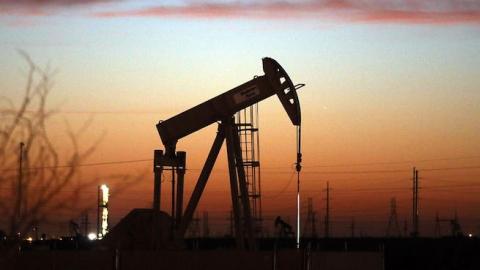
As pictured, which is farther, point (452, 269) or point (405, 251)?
point (405, 251)

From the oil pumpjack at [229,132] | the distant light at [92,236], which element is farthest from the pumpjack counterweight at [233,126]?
the distant light at [92,236]

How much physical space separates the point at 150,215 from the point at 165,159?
2753 millimetres

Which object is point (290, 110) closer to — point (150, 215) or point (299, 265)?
point (150, 215)

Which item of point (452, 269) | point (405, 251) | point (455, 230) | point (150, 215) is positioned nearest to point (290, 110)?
point (150, 215)

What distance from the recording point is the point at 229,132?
32.3m

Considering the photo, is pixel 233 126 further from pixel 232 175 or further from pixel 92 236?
pixel 92 236

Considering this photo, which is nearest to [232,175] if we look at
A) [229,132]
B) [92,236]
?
[229,132]

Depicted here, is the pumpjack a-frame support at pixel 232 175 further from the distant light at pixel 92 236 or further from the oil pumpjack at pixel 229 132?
the distant light at pixel 92 236

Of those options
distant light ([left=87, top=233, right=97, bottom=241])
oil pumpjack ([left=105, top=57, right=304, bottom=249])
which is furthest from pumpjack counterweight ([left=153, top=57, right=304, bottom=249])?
distant light ([left=87, top=233, right=97, bottom=241])

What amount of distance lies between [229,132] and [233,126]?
0.84 ft

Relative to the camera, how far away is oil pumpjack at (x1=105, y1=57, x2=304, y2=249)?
3166 centimetres

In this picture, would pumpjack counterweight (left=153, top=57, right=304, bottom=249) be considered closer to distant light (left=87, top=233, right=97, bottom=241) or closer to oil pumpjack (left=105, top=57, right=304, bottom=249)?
oil pumpjack (left=105, top=57, right=304, bottom=249)

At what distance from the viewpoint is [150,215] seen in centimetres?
3459

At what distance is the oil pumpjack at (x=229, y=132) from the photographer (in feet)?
104
